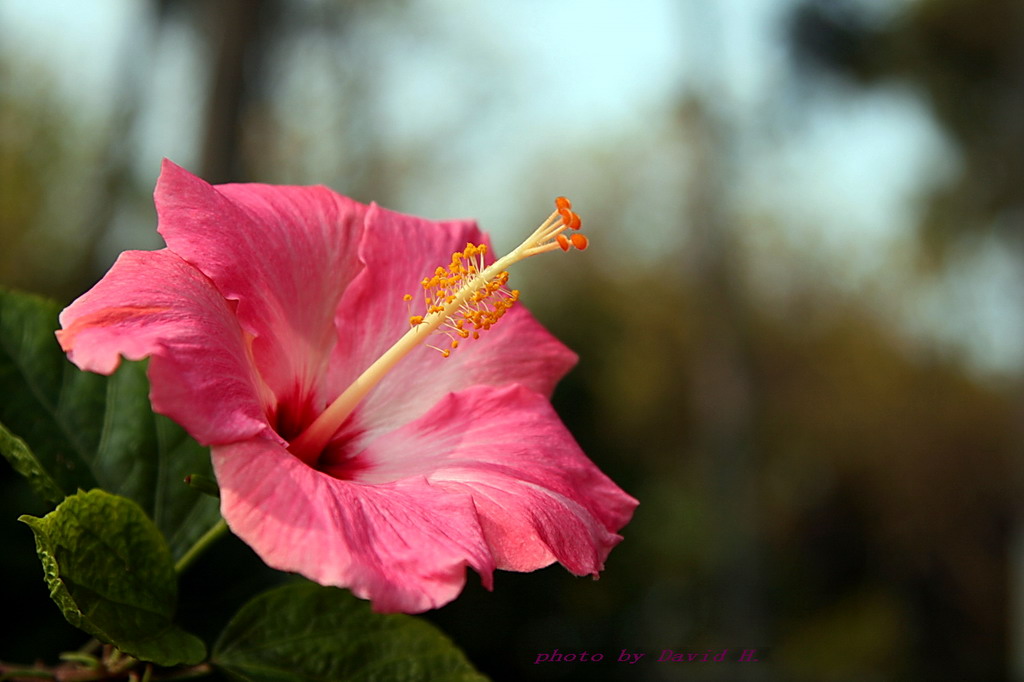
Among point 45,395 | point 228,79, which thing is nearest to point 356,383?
point 45,395

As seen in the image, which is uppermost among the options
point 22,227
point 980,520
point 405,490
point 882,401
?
point 405,490

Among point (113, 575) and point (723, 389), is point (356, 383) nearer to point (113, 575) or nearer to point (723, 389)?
point (113, 575)

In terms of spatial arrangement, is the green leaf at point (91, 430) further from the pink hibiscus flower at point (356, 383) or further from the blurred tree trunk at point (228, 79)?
the blurred tree trunk at point (228, 79)

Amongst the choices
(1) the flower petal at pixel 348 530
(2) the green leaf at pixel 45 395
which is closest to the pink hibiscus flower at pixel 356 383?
(1) the flower petal at pixel 348 530

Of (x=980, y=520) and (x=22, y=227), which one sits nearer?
(x=22, y=227)

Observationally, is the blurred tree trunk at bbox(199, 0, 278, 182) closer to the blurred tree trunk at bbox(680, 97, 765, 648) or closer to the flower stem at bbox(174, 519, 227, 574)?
the flower stem at bbox(174, 519, 227, 574)

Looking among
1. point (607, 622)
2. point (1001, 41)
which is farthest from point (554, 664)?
point (1001, 41)

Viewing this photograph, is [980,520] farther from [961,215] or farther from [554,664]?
[554,664]
